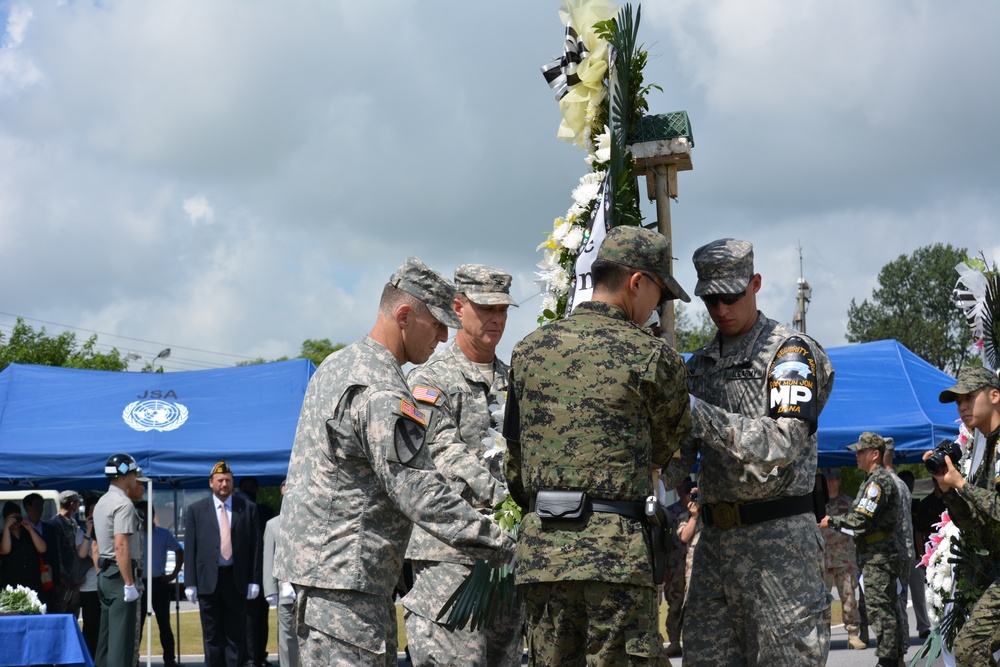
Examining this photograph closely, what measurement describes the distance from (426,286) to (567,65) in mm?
1470

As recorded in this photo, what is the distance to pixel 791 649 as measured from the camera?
4.27 metres

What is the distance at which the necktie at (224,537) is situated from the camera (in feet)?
36.8

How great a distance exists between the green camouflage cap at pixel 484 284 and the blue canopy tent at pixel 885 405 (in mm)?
8409

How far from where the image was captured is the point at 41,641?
781 centimetres

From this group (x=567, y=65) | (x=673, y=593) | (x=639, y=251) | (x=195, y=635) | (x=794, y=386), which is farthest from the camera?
(x=195, y=635)

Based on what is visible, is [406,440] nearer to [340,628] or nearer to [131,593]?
[340,628]

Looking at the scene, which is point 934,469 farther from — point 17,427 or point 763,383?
point 17,427

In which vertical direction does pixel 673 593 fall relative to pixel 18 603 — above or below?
below

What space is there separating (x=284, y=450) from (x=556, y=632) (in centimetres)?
1016

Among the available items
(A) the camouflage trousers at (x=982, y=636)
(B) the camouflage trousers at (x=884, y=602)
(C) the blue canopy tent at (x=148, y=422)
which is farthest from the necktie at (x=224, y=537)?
(A) the camouflage trousers at (x=982, y=636)

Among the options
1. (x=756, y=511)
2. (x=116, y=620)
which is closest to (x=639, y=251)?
(x=756, y=511)

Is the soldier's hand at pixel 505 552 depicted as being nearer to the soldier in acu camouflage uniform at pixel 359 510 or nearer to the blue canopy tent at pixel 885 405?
the soldier in acu camouflage uniform at pixel 359 510

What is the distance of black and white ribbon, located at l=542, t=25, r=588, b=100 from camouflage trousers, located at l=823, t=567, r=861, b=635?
893 centimetres

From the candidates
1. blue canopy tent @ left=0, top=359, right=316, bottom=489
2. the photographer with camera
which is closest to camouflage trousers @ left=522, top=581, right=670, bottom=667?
the photographer with camera
